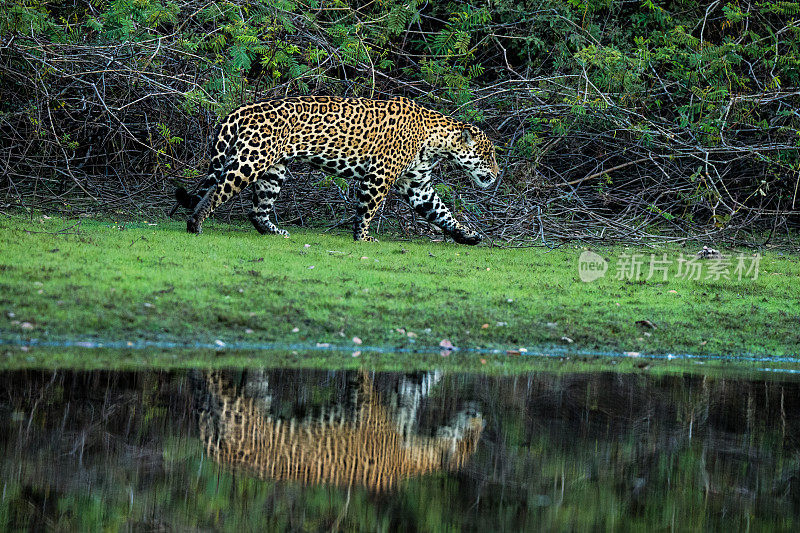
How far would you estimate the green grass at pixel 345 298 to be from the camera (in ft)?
21.0

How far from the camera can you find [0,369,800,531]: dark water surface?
349 cm

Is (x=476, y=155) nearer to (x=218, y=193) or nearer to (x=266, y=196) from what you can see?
(x=266, y=196)

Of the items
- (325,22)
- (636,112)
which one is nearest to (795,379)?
(636,112)

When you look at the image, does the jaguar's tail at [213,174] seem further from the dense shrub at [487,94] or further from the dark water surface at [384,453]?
the dark water surface at [384,453]

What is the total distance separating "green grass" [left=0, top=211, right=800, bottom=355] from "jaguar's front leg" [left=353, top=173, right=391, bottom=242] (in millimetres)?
917

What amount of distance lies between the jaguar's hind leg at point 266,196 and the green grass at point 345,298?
99cm

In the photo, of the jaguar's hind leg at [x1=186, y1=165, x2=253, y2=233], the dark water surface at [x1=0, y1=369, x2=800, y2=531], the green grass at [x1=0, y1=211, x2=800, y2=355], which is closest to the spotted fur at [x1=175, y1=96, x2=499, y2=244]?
the jaguar's hind leg at [x1=186, y1=165, x2=253, y2=233]

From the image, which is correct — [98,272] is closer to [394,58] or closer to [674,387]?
[674,387]

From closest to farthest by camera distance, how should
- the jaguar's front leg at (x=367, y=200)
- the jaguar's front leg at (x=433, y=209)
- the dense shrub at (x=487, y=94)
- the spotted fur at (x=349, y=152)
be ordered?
Result: the spotted fur at (x=349, y=152)
the jaguar's front leg at (x=367, y=200)
the jaguar's front leg at (x=433, y=209)
the dense shrub at (x=487, y=94)

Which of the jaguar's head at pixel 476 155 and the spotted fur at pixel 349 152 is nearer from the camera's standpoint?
the spotted fur at pixel 349 152

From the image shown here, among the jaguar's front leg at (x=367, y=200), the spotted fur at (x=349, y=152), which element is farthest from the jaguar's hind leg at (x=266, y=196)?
the jaguar's front leg at (x=367, y=200)

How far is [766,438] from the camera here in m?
4.83

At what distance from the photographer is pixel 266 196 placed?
11.3 meters

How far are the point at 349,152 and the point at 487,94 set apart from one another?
3361 mm
